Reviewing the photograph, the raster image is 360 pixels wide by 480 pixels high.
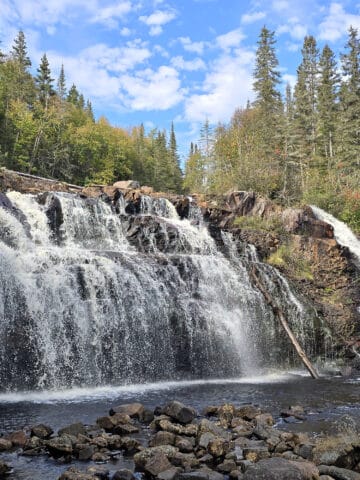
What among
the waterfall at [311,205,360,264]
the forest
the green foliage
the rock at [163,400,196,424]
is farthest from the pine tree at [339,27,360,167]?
the rock at [163,400,196,424]

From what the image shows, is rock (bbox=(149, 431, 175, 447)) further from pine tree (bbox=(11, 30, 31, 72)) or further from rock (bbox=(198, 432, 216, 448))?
→ pine tree (bbox=(11, 30, 31, 72))

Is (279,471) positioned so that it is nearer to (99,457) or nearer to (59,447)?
(99,457)

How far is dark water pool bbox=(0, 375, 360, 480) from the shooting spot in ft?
32.0

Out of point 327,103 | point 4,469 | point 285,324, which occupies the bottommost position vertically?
point 4,469

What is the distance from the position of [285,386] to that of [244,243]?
11.4 meters

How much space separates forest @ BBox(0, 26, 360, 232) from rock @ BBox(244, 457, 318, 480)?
29109 mm

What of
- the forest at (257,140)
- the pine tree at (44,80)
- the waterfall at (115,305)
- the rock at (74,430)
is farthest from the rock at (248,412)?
the pine tree at (44,80)

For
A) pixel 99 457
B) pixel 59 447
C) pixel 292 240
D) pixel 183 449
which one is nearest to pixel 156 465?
pixel 183 449

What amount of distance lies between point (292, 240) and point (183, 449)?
67.0 feet

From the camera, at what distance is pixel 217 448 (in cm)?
807

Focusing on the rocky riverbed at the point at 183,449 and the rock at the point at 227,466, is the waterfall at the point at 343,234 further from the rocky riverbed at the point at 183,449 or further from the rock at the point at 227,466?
the rock at the point at 227,466

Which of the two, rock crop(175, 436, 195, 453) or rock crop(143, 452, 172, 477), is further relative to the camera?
rock crop(175, 436, 195, 453)

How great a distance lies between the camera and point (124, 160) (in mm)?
53250

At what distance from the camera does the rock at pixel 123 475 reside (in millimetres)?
6953
